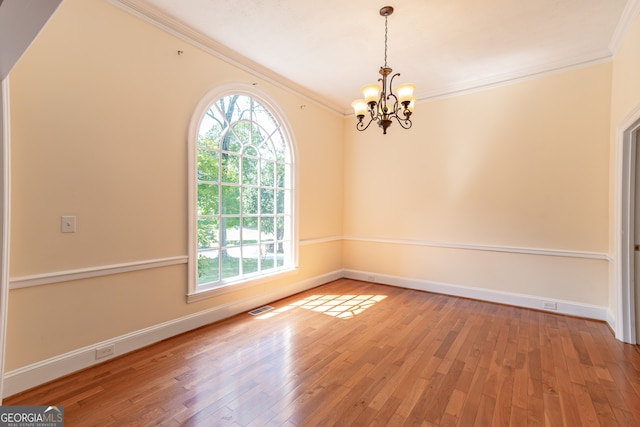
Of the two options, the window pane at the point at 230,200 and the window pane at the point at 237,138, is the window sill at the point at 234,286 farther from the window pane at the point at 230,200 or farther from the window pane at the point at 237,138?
the window pane at the point at 237,138

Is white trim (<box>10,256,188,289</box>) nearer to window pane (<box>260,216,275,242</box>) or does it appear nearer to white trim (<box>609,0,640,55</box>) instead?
window pane (<box>260,216,275,242</box>)

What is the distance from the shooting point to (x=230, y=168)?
338cm

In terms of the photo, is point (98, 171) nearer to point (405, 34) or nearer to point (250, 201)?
point (250, 201)

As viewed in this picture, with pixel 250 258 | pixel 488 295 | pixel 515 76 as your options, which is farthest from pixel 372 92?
pixel 488 295

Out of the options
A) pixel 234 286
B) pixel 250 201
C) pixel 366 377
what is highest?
pixel 250 201

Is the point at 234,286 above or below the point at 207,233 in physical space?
below

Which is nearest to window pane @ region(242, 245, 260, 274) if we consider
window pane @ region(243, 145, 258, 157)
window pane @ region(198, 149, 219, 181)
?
window pane @ region(198, 149, 219, 181)

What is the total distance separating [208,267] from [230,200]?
800 millimetres

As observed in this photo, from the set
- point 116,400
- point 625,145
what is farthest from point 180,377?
point 625,145

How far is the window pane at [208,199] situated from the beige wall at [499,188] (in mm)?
2669

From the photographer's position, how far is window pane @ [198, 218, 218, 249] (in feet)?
10.2

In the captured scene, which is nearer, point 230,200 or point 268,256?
point 230,200

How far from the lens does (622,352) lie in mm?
2561

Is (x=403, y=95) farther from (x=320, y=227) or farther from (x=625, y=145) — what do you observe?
(x=320, y=227)
